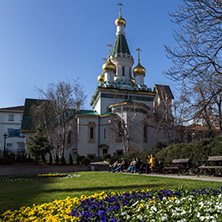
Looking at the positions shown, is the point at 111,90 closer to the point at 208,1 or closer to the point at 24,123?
the point at 24,123

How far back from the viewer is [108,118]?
3619 cm

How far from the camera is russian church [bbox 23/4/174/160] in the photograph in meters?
A: 33.8

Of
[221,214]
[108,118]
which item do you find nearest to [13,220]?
[221,214]

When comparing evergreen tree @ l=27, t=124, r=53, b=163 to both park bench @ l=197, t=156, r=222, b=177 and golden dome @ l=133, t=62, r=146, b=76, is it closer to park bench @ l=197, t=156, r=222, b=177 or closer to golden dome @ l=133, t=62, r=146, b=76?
park bench @ l=197, t=156, r=222, b=177

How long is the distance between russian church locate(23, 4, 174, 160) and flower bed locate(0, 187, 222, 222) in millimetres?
24523

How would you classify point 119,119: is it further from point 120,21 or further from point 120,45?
point 120,21

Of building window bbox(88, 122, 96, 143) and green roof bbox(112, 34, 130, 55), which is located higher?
green roof bbox(112, 34, 130, 55)

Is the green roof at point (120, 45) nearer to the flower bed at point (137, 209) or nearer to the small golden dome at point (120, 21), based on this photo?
the small golden dome at point (120, 21)

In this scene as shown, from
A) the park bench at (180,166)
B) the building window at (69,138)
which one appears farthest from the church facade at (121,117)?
the park bench at (180,166)

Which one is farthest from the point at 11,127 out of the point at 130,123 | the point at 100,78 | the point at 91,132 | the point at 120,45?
the point at 130,123

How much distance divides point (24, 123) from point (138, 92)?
20.2 meters

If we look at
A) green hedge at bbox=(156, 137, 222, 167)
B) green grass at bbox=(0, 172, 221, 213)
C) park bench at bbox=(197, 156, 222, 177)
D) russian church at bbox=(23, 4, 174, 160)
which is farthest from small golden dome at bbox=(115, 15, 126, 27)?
green grass at bbox=(0, 172, 221, 213)

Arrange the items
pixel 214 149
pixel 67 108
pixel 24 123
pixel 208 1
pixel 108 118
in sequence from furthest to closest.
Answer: pixel 24 123 < pixel 108 118 < pixel 67 108 < pixel 214 149 < pixel 208 1

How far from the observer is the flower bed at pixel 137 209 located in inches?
176
